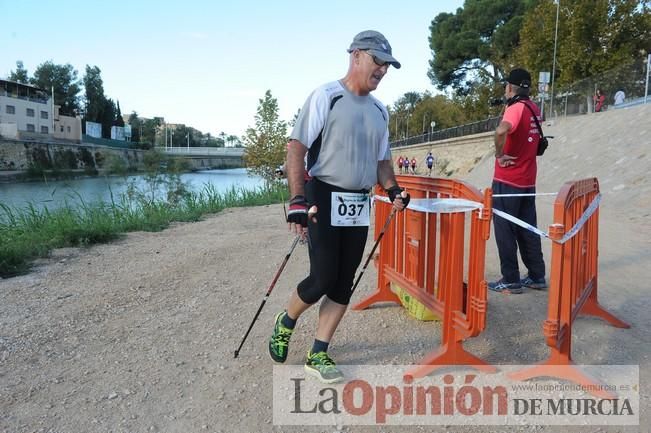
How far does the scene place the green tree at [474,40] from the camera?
46406 mm

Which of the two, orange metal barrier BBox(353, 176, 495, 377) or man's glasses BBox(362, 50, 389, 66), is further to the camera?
orange metal barrier BBox(353, 176, 495, 377)

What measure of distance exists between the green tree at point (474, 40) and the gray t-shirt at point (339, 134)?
44.3 metres

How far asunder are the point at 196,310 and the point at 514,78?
354 cm

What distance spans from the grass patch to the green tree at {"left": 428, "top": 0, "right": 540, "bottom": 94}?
35.3 metres

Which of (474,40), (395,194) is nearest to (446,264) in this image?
(395,194)

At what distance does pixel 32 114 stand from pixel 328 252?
84.5m

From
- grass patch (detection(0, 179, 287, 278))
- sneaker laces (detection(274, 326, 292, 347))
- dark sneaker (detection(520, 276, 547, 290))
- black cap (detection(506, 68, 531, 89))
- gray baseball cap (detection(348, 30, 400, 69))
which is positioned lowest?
sneaker laces (detection(274, 326, 292, 347))

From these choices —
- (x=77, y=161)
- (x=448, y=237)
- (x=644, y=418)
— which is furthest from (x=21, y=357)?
(x=77, y=161)

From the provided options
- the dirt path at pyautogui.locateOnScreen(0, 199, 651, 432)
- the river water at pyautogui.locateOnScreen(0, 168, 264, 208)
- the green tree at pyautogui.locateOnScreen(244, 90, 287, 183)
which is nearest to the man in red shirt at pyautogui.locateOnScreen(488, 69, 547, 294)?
the dirt path at pyautogui.locateOnScreen(0, 199, 651, 432)

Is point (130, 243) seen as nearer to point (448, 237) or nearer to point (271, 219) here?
point (271, 219)

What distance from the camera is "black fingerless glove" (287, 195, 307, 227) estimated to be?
2.84 meters

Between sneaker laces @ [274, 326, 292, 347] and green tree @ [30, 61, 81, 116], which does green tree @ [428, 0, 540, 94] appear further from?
green tree @ [30, 61, 81, 116]

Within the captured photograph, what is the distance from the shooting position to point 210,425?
267 cm

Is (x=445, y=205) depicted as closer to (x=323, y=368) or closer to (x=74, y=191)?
(x=323, y=368)
